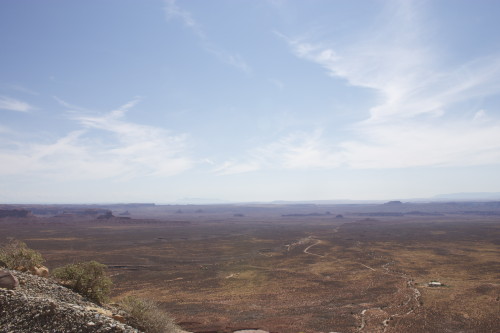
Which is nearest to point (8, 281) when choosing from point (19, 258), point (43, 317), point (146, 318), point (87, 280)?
point (43, 317)

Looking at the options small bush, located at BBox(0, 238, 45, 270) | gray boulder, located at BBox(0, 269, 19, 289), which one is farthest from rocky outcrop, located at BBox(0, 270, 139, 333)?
small bush, located at BBox(0, 238, 45, 270)

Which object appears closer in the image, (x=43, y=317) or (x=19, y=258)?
(x=43, y=317)

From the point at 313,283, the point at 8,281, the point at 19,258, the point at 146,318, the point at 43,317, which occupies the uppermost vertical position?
the point at 19,258

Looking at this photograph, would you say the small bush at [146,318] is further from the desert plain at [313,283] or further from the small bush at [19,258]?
the desert plain at [313,283]

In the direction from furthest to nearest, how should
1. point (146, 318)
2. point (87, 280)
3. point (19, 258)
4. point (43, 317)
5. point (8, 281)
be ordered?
point (19, 258), point (87, 280), point (146, 318), point (8, 281), point (43, 317)

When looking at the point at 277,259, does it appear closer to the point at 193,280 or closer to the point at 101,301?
the point at 193,280

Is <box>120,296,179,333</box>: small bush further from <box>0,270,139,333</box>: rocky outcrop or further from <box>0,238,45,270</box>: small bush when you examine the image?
<box>0,238,45,270</box>: small bush

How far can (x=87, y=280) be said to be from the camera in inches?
603

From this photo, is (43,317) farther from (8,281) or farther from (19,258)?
(19,258)

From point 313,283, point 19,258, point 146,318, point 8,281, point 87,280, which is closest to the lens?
point 8,281

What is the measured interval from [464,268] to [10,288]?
49.3m

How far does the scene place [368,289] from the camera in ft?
105

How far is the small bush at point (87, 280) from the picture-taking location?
15188 millimetres

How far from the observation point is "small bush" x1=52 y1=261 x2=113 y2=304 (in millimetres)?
15188
